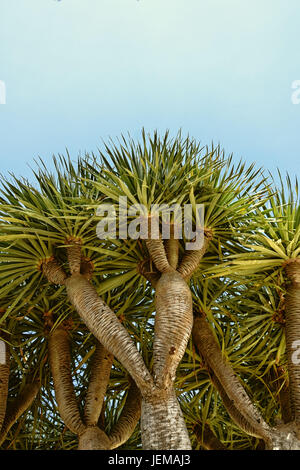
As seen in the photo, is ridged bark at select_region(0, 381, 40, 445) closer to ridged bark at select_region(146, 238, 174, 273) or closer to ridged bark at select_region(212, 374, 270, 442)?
ridged bark at select_region(212, 374, 270, 442)

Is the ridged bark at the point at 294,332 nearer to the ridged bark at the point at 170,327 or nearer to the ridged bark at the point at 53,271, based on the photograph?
the ridged bark at the point at 170,327

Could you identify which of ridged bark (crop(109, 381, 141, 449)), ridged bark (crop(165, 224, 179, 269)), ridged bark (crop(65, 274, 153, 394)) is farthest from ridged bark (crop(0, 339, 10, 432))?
ridged bark (crop(165, 224, 179, 269))

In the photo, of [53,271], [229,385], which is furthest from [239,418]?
[53,271]

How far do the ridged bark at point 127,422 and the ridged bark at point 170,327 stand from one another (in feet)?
3.90

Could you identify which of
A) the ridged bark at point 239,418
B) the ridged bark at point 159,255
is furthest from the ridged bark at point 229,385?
the ridged bark at point 159,255

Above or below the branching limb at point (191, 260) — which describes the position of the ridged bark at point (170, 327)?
below

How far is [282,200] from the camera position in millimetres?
4871

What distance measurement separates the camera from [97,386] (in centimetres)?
448

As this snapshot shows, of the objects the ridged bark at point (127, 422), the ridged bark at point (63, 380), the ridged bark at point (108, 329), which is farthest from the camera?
the ridged bark at point (127, 422)

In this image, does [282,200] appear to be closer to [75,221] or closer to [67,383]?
[75,221]

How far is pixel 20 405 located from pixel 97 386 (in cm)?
100

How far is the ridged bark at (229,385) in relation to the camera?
382cm
